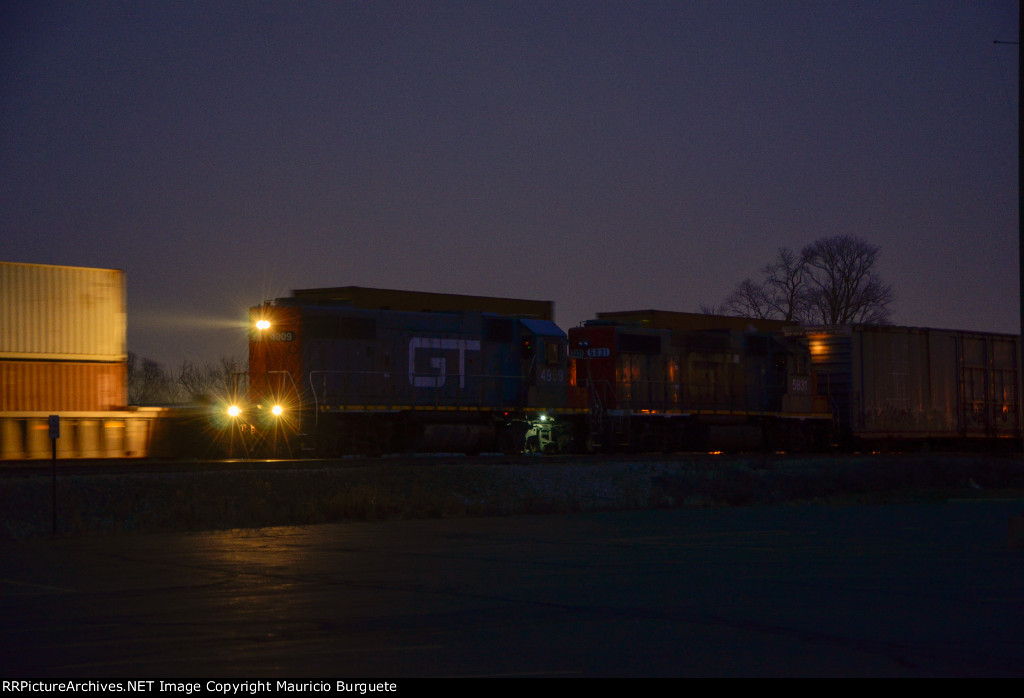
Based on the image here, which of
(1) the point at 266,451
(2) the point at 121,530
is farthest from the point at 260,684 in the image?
(1) the point at 266,451

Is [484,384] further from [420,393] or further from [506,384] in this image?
[420,393]

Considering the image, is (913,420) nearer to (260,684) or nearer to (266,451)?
(266,451)

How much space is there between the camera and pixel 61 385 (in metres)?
25.3

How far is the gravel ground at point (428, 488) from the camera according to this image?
1753cm

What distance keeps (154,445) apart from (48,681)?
21464 mm

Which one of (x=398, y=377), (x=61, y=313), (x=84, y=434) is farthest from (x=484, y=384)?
(x=61, y=313)

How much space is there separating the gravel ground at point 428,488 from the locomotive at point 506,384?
3342 mm

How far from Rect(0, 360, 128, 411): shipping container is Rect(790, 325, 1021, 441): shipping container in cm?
2163

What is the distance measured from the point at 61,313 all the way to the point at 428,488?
10.1 meters

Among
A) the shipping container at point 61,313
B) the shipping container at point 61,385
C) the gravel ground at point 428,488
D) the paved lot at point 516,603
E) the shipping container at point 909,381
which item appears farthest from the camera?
the shipping container at point 909,381

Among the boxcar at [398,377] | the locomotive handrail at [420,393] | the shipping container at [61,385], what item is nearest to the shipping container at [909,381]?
the boxcar at [398,377]

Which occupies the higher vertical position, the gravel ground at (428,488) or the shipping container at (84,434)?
the shipping container at (84,434)

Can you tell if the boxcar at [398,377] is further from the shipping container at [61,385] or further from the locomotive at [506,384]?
the shipping container at [61,385]

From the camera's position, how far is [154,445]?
1051 inches
